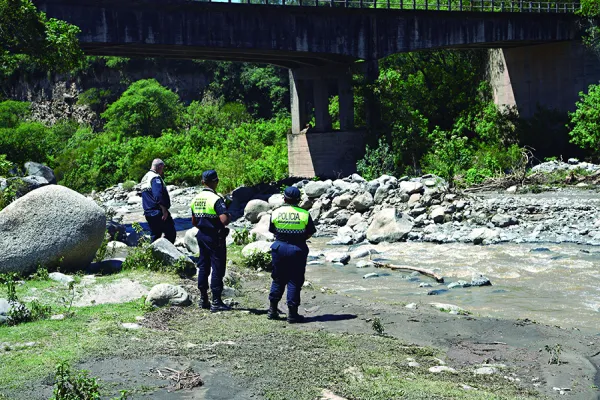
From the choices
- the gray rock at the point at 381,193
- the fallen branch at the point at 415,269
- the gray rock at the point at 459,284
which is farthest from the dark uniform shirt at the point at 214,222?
the gray rock at the point at 381,193

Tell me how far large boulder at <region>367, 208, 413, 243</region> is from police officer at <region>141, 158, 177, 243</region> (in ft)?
27.0

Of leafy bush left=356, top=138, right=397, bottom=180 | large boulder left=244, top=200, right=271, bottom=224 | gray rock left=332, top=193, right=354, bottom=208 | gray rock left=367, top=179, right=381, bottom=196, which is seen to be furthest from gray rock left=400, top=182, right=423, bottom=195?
leafy bush left=356, top=138, right=397, bottom=180

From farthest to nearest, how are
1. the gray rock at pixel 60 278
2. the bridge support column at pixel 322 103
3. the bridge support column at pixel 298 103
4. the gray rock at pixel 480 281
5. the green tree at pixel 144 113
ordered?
the green tree at pixel 144 113, the bridge support column at pixel 298 103, the bridge support column at pixel 322 103, the gray rock at pixel 480 281, the gray rock at pixel 60 278

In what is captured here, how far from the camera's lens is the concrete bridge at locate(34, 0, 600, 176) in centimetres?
2889

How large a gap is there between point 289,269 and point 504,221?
12479 mm

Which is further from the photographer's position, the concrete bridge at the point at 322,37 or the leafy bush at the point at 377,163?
the leafy bush at the point at 377,163

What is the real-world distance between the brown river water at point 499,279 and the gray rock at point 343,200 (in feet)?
16.4

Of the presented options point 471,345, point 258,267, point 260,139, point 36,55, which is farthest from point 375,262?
point 260,139

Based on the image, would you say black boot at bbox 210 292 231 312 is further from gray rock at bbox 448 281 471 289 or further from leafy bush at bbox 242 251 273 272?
gray rock at bbox 448 281 471 289

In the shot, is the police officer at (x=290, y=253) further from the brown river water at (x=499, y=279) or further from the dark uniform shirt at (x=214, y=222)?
the brown river water at (x=499, y=279)

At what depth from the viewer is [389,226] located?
2122 cm

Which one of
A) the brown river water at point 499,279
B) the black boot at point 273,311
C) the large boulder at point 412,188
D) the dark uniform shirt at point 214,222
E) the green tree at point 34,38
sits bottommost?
the brown river water at point 499,279

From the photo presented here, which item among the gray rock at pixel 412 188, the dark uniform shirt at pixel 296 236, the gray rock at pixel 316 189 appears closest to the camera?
the dark uniform shirt at pixel 296 236

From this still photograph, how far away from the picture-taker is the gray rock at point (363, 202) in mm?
24844
